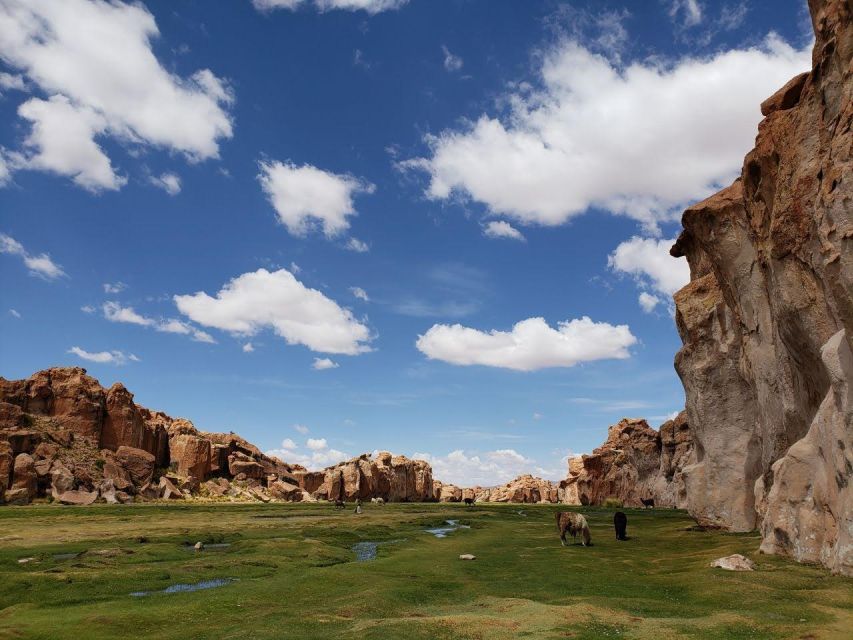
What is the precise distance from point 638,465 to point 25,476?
5236 inches

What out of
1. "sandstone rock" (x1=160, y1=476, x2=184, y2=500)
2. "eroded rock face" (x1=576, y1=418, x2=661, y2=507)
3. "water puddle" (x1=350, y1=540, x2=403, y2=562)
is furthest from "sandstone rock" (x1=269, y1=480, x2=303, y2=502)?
"water puddle" (x1=350, y1=540, x2=403, y2=562)

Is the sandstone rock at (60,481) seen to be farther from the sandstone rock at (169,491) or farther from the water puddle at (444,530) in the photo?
the water puddle at (444,530)

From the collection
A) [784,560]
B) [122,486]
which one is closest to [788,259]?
[784,560]

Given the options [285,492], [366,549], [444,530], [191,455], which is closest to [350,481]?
[285,492]

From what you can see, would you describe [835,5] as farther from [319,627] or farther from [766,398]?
[319,627]

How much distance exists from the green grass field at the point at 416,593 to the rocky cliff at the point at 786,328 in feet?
12.8

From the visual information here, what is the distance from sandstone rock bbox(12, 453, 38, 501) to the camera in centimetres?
10431

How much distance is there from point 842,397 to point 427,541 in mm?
32304

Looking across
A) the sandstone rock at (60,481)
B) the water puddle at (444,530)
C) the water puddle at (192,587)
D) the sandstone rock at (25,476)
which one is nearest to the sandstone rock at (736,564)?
the water puddle at (192,587)

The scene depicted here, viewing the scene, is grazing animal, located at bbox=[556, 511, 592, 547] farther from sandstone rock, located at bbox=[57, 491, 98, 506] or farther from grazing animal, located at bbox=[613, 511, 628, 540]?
sandstone rock, located at bbox=[57, 491, 98, 506]

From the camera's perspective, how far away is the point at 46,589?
24.8 meters

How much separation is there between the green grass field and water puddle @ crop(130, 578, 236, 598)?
490 mm

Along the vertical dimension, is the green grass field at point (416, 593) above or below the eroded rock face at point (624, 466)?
below

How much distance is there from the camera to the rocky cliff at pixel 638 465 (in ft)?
392
